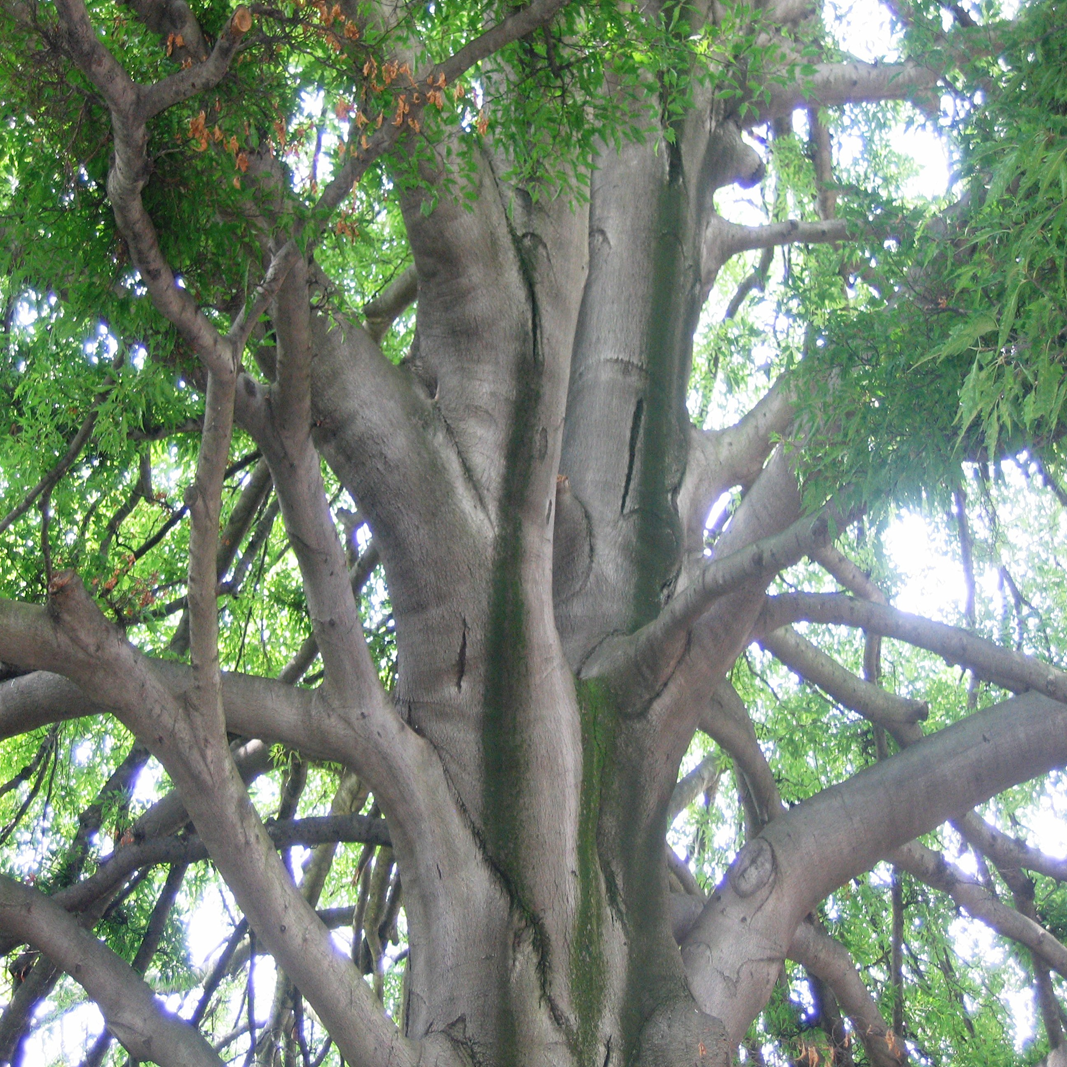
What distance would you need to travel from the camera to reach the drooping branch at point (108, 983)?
2.68 m

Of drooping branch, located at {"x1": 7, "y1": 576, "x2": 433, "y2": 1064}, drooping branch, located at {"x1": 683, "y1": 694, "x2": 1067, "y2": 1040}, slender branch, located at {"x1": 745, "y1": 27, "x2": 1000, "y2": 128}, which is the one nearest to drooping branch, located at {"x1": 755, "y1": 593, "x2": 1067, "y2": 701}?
drooping branch, located at {"x1": 683, "y1": 694, "x2": 1067, "y2": 1040}

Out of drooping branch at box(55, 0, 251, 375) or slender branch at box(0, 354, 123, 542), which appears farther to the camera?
slender branch at box(0, 354, 123, 542)

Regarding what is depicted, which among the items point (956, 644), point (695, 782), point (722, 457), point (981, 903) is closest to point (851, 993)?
point (981, 903)

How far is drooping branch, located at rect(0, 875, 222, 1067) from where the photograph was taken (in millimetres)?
2678

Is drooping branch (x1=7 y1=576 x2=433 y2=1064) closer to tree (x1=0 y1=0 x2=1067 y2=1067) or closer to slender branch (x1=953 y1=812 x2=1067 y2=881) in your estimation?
tree (x1=0 y1=0 x2=1067 y2=1067)

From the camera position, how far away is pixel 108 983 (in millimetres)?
2738

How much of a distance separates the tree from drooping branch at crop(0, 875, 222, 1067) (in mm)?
11

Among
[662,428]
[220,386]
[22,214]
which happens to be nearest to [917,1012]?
Result: [662,428]

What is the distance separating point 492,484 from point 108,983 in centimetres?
178

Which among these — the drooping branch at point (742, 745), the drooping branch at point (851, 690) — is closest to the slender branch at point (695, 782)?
the drooping branch at point (742, 745)

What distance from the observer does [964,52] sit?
2873 mm

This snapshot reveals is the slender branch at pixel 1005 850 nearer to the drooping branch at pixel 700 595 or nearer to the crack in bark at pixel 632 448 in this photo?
the drooping branch at pixel 700 595

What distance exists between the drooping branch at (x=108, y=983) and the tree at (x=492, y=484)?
11mm

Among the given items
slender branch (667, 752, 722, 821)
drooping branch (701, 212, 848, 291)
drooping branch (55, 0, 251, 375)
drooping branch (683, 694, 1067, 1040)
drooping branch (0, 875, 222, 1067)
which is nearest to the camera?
drooping branch (55, 0, 251, 375)
